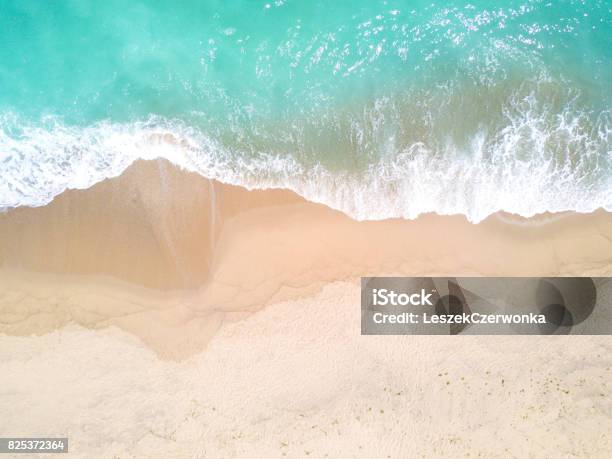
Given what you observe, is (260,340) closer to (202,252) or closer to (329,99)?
(202,252)

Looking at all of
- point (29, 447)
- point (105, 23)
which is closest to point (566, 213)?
point (105, 23)

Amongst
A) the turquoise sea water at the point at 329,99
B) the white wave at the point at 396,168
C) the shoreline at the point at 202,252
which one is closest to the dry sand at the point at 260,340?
the shoreline at the point at 202,252

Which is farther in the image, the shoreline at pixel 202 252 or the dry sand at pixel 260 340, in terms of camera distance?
the shoreline at pixel 202 252

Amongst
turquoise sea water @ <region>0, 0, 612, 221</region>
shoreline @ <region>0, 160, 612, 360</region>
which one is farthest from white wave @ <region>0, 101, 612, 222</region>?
shoreline @ <region>0, 160, 612, 360</region>

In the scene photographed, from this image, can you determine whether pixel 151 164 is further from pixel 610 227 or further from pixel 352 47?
pixel 610 227

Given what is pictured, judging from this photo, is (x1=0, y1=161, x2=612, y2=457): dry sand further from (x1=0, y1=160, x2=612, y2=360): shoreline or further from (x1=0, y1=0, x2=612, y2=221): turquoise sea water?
(x1=0, y1=0, x2=612, y2=221): turquoise sea water

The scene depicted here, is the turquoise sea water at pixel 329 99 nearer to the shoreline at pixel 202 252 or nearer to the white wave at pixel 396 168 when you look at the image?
the white wave at pixel 396 168

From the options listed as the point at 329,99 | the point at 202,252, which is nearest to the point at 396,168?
the point at 329,99
